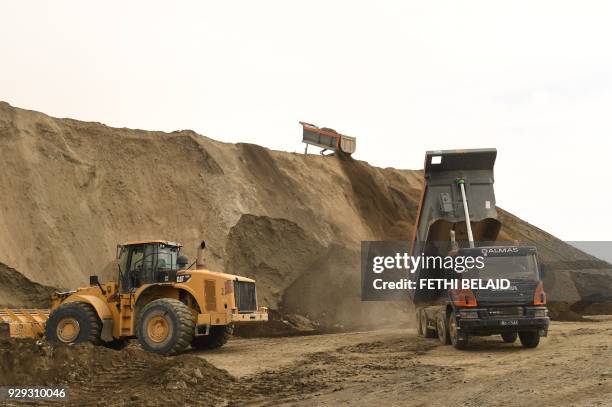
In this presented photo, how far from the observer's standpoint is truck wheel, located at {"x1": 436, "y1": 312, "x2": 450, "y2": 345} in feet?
52.3

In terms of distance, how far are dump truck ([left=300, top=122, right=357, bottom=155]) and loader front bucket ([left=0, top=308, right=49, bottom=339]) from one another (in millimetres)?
24176

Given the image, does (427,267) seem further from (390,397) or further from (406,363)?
(390,397)

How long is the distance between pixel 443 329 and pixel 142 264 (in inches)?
308

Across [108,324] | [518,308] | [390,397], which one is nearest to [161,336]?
[108,324]

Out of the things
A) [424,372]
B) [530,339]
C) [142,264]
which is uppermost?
[142,264]

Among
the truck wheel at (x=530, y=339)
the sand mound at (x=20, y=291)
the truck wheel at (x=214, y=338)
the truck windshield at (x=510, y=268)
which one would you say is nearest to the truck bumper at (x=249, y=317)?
the truck wheel at (x=214, y=338)

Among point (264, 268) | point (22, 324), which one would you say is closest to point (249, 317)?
point (22, 324)

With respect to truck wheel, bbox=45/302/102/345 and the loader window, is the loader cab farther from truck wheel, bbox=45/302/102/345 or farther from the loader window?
truck wheel, bbox=45/302/102/345

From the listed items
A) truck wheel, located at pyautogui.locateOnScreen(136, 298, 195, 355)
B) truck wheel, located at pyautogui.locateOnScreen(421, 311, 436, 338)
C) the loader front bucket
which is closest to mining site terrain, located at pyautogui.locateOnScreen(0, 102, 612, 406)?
truck wheel, located at pyautogui.locateOnScreen(421, 311, 436, 338)

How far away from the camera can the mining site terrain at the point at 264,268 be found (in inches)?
386

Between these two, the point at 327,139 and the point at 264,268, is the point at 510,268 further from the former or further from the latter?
the point at 327,139

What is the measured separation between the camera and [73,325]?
14.9 m

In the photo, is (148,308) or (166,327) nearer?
(166,327)

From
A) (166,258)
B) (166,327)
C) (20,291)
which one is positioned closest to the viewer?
(166,327)
